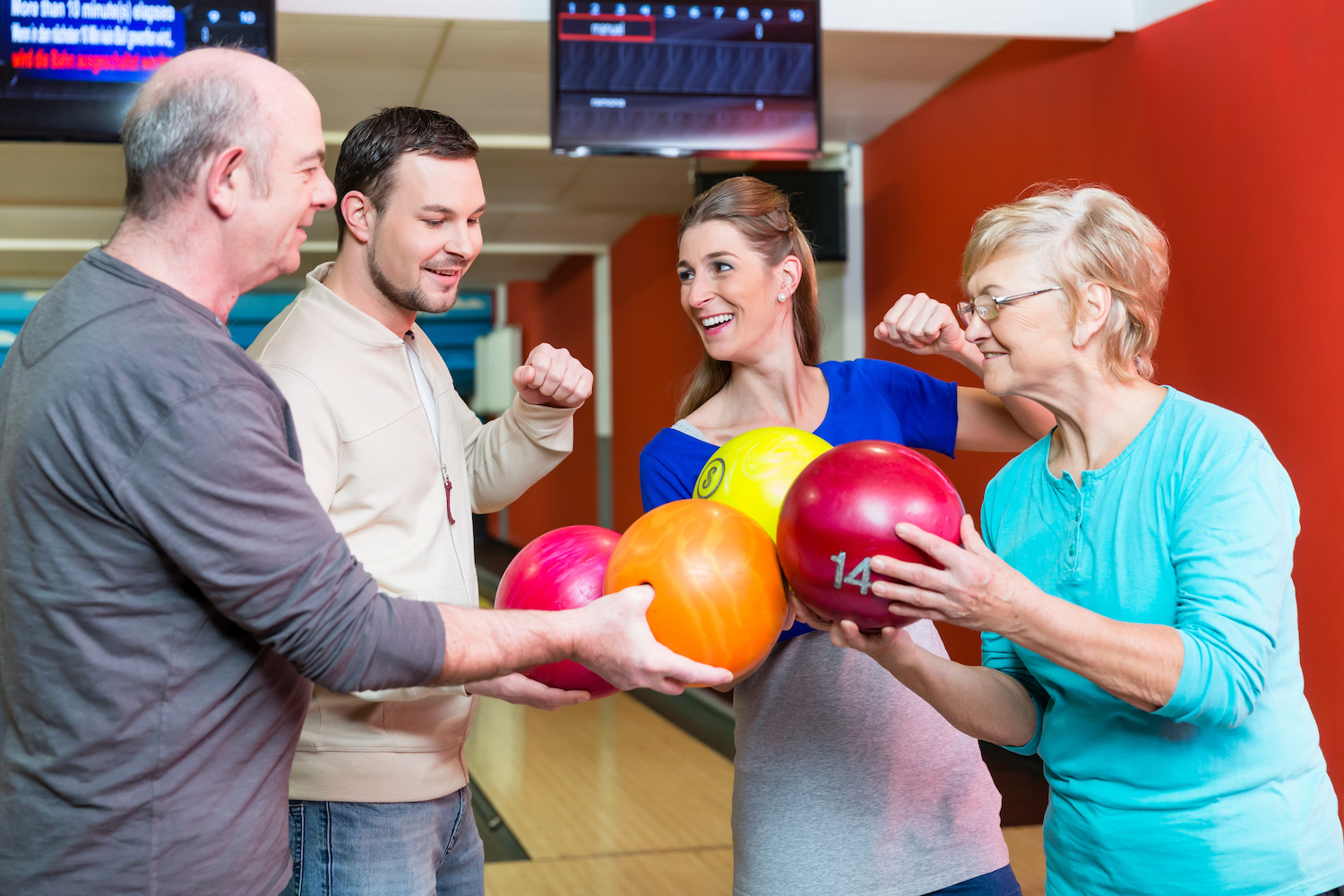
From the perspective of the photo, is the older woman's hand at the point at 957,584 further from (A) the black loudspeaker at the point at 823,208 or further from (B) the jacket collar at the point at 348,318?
(A) the black loudspeaker at the point at 823,208

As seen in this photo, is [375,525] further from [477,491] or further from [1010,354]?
[1010,354]

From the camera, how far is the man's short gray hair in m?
1.12

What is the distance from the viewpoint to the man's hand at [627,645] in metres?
1.24

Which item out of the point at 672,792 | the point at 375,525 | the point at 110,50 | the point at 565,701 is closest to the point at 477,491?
the point at 375,525

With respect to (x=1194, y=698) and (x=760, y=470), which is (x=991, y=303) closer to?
(x=760, y=470)

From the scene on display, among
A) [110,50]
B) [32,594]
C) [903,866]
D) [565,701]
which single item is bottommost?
[903,866]

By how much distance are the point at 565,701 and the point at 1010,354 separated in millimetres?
683

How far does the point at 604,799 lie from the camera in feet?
13.6

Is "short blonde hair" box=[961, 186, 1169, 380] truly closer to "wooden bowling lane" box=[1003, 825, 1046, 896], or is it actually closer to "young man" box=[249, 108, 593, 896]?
"young man" box=[249, 108, 593, 896]

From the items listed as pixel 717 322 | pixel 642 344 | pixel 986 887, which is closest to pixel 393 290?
pixel 717 322

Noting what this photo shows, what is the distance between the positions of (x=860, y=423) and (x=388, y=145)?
2.54ft

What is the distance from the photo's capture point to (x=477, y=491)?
5.94 feet

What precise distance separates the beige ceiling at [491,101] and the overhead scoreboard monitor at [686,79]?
255 millimetres


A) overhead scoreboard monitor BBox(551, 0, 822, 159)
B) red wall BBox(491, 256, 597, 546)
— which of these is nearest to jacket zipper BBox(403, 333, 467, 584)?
overhead scoreboard monitor BBox(551, 0, 822, 159)
